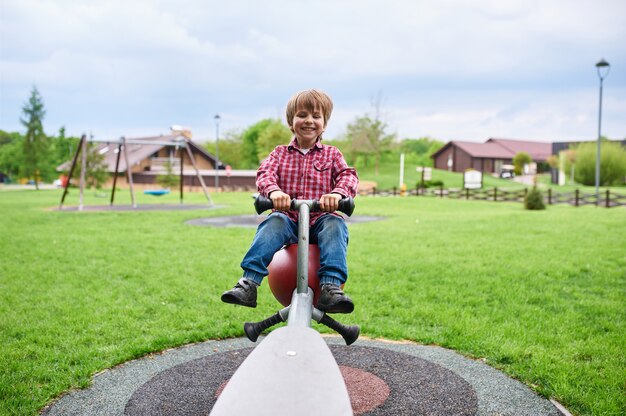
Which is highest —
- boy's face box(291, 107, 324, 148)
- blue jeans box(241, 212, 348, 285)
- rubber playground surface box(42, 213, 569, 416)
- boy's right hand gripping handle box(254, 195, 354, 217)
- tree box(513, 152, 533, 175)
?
tree box(513, 152, 533, 175)

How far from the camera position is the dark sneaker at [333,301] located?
3072 millimetres

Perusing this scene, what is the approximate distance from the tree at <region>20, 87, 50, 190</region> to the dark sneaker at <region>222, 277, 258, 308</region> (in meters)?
53.9

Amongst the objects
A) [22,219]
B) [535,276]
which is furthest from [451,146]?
[535,276]

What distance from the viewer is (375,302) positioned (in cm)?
655

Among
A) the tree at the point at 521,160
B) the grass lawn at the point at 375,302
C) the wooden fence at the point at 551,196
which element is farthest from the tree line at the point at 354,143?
the grass lawn at the point at 375,302

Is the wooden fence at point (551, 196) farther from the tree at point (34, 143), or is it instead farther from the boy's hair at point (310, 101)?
the tree at point (34, 143)

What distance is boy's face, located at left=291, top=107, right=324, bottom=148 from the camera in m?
3.65

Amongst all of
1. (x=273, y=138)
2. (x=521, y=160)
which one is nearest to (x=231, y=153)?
(x=273, y=138)

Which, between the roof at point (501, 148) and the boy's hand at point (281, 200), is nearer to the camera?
the boy's hand at point (281, 200)

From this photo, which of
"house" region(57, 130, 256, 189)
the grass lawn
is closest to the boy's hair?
the grass lawn

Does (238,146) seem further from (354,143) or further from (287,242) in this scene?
(287,242)

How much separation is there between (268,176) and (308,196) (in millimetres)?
312

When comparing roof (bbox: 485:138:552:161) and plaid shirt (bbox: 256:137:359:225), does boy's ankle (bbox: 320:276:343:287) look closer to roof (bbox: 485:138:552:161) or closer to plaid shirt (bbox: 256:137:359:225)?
plaid shirt (bbox: 256:137:359:225)

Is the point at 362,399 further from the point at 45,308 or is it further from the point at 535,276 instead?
the point at 535,276
